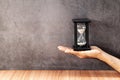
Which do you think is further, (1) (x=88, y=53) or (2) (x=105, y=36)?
(2) (x=105, y=36)

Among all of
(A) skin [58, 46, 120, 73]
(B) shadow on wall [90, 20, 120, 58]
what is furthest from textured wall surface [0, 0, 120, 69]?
(A) skin [58, 46, 120, 73]

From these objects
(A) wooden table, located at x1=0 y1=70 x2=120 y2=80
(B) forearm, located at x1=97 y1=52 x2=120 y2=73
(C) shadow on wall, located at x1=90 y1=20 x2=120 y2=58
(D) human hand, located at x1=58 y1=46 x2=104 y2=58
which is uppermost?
(C) shadow on wall, located at x1=90 y1=20 x2=120 y2=58

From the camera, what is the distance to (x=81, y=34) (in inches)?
68.7

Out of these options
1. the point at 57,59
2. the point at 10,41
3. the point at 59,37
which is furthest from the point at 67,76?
the point at 10,41

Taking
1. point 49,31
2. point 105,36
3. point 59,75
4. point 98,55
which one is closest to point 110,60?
point 98,55

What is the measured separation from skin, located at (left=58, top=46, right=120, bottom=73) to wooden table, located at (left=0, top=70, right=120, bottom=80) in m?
0.09

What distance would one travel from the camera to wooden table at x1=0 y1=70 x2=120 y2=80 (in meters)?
1.71

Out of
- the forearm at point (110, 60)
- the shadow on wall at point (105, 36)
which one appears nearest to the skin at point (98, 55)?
the forearm at point (110, 60)

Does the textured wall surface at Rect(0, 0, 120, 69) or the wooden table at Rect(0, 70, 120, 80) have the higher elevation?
the textured wall surface at Rect(0, 0, 120, 69)

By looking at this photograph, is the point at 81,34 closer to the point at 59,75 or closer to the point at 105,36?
the point at 105,36

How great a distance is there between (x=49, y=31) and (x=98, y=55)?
1.32 feet

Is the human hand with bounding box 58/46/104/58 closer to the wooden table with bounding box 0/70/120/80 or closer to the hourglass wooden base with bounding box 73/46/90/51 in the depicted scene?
→ the hourglass wooden base with bounding box 73/46/90/51

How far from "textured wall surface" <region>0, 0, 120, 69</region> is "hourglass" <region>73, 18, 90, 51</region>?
0.09m

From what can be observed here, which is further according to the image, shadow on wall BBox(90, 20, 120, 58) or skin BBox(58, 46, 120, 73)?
shadow on wall BBox(90, 20, 120, 58)
